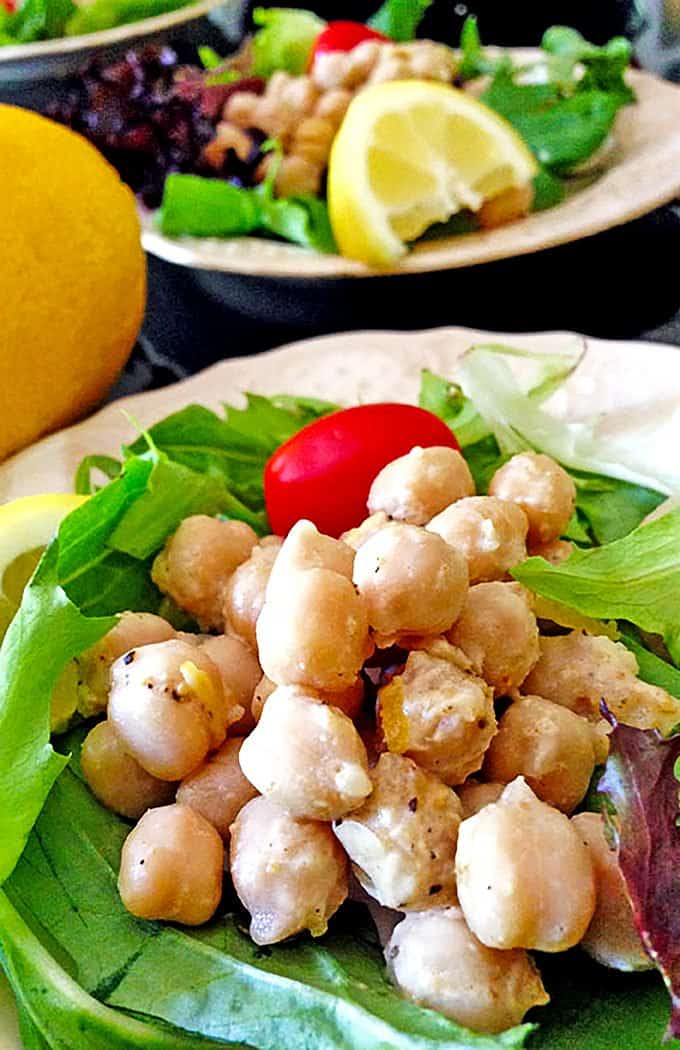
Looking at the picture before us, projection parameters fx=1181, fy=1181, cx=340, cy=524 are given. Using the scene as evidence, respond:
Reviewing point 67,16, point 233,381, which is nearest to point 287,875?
point 233,381

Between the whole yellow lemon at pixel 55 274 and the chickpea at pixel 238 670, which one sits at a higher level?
the whole yellow lemon at pixel 55 274

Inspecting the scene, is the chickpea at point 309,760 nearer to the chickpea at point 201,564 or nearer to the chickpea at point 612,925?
the chickpea at point 612,925

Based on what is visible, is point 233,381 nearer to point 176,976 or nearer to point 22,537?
point 22,537

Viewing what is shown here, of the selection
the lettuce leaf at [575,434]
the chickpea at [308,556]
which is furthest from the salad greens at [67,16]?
the chickpea at [308,556]

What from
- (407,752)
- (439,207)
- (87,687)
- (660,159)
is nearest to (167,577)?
(87,687)

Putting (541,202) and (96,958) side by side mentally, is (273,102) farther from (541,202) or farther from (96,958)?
(96,958)

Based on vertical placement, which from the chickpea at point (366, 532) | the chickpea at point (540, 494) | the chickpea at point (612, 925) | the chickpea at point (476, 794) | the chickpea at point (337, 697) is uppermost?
the chickpea at point (366, 532)
